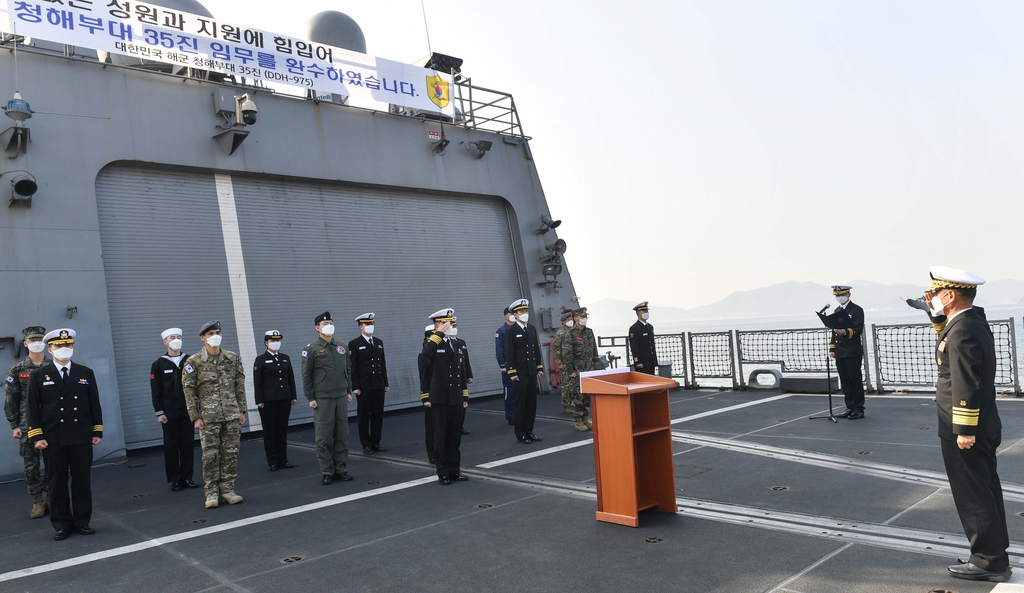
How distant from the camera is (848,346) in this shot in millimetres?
9188

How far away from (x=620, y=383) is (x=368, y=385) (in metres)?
4.44

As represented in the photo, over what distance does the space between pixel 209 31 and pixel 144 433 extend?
6176mm

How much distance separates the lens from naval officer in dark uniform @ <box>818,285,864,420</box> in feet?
29.2

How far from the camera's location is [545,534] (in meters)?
4.79

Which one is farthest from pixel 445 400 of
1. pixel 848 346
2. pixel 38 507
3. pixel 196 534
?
pixel 848 346

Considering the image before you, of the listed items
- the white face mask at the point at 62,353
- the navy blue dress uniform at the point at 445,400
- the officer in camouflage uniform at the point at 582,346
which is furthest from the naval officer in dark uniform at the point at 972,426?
the officer in camouflage uniform at the point at 582,346

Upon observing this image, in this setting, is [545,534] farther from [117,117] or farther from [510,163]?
[510,163]

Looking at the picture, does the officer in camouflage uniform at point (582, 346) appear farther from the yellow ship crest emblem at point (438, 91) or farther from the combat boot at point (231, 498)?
the yellow ship crest emblem at point (438, 91)

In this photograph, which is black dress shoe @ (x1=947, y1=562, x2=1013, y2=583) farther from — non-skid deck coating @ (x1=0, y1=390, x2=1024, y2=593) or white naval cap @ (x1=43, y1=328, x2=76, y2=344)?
white naval cap @ (x1=43, y1=328, x2=76, y2=344)

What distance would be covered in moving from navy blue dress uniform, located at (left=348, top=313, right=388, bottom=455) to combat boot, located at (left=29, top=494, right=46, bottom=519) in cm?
343

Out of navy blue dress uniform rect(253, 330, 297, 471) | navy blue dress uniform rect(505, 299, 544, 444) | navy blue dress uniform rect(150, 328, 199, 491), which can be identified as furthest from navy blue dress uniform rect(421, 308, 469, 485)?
navy blue dress uniform rect(150, 328, 199, 491)

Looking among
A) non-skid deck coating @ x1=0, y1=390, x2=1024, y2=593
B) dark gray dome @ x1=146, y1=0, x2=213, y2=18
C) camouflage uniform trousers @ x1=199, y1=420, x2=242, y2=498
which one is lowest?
non-skid deck coating @ x1=0, y1=390, x2=1024, y2=593

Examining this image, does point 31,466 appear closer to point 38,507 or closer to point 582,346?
point 38,507

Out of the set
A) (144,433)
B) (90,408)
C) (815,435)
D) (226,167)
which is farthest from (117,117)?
(815,435)
